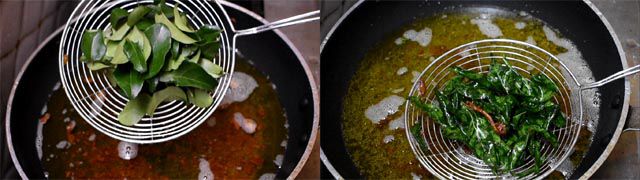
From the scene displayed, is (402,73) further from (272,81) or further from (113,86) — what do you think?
(113,86)

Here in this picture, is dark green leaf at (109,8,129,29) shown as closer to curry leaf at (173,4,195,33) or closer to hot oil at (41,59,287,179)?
curry leaf at (173,4,195,33)

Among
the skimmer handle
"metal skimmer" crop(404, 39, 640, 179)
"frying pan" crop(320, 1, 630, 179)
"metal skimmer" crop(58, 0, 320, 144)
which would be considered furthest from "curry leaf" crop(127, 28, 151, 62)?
the skimmer handle

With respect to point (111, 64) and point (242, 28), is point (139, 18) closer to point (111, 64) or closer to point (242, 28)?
point (111, 64)

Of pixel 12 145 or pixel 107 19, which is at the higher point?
pixel 107 19

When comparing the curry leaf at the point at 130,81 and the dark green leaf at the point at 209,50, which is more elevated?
the dark green leaf at the point at 209,50

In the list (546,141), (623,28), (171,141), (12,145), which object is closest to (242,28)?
(171,141)

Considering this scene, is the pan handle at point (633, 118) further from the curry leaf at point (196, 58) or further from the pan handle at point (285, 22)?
the curry leaf at point (196, 58)

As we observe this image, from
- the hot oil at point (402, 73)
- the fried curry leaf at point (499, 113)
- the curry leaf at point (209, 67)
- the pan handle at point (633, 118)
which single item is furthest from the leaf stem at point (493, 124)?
the curry leaf at point (209, 67)
